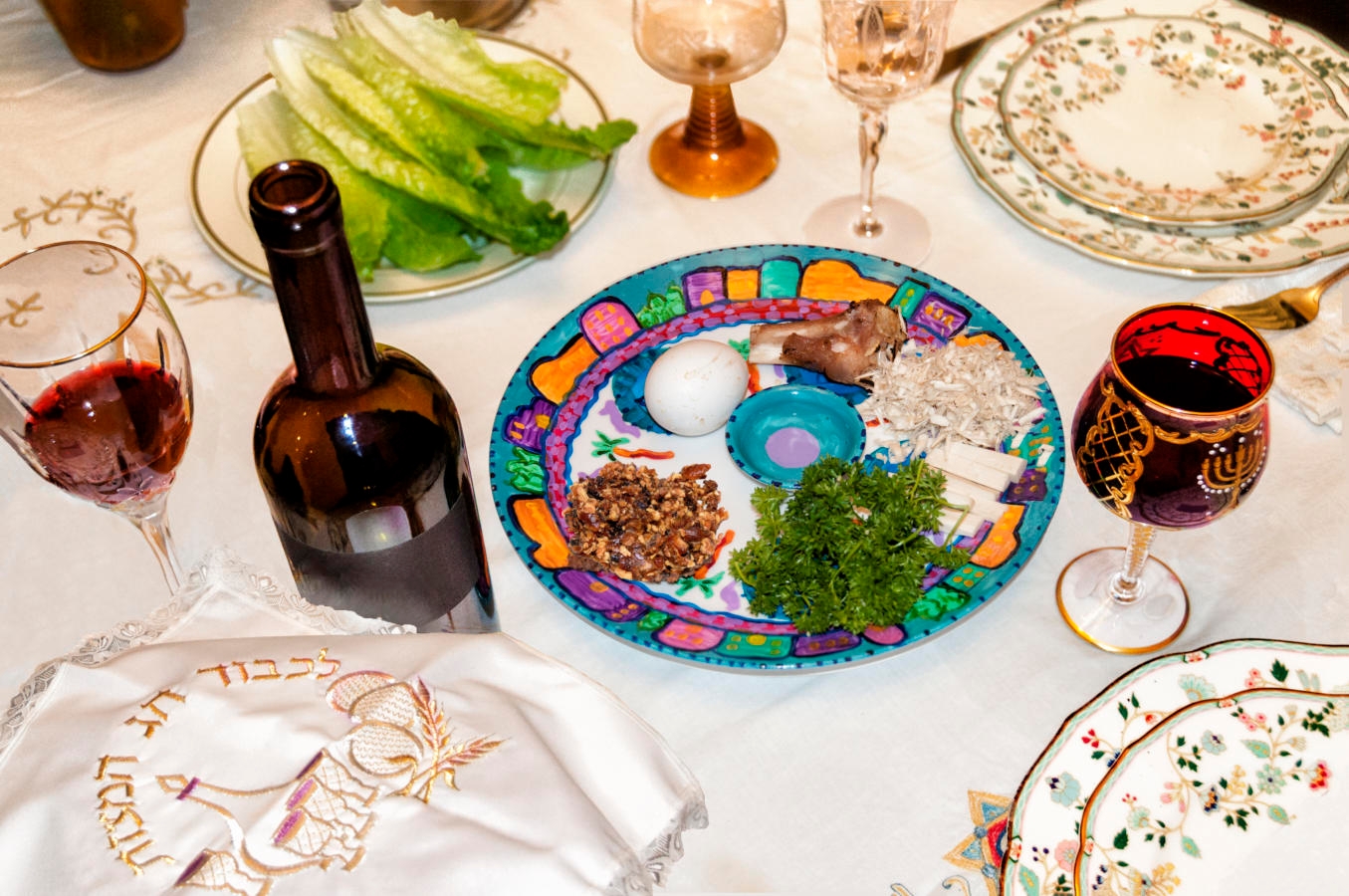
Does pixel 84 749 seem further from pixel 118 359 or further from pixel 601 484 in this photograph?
pixel 601 484

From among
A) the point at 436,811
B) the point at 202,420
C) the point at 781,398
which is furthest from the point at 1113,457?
the point at 202,420

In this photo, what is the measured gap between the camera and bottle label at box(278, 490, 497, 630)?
0.79m

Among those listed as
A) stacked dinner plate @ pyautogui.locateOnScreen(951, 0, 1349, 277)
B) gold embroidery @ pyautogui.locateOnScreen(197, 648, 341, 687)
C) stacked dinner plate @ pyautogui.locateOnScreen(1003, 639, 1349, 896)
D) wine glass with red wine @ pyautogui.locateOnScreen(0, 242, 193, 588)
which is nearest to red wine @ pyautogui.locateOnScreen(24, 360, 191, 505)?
wine glass with red wine @ pyautogui.locateOnScreen(0, 242, 193, 588)

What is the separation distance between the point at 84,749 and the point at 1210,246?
1.06 m

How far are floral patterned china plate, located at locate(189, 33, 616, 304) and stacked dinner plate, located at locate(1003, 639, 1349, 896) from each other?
2.40 ft

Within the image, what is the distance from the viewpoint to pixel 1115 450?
0.82 metres

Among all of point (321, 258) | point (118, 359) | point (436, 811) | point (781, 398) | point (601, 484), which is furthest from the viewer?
point (781, 398)

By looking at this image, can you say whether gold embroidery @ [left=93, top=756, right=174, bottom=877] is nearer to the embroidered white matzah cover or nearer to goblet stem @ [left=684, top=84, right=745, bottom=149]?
the embroidered white matzah cover

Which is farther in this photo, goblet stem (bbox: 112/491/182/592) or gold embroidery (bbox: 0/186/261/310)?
gold embroidery (bbox: 0/186/261/310)

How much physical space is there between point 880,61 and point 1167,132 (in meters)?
0.33

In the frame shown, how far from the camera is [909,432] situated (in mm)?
1060

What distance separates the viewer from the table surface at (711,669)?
89 centimetres

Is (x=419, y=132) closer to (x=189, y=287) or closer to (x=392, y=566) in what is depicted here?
(x=189, y=287)

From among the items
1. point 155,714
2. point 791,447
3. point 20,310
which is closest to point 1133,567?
point 791,447
